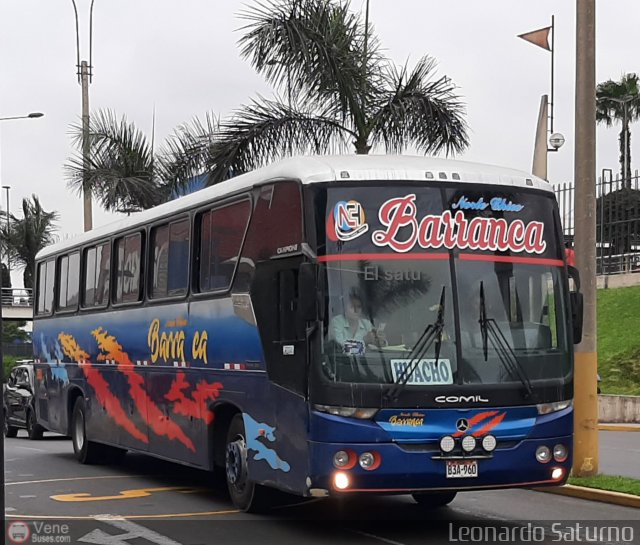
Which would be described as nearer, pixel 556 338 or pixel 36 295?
pixel 556 338

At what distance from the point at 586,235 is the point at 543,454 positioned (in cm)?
442

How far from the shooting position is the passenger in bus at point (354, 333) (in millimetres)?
9648

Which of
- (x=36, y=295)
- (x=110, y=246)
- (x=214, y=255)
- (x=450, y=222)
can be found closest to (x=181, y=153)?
(x=36, y=295)

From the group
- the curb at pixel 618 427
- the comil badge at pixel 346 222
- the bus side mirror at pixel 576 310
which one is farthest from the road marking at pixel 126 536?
the curb at pixel 618 427

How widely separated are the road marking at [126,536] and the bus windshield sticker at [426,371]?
2309mm

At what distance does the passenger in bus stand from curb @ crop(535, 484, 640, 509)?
3998mm

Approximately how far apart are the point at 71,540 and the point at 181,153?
14552mm

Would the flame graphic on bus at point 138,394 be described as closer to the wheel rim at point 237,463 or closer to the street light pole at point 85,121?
the wheel rim at point 237,463

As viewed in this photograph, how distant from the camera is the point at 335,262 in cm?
980

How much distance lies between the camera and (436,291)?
32.4 ft

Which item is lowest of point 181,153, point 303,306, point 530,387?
point 530,387

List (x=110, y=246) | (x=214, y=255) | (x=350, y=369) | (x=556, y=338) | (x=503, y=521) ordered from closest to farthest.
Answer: (x=350, y=369) < (x=556, y=338) < (x=503, y=521) < (x=214, y=255) < (x=110, y=246)

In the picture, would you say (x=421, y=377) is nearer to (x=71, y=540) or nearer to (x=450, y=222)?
(x=450, y=222)

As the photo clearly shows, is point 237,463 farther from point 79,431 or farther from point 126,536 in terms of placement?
point 79,431
